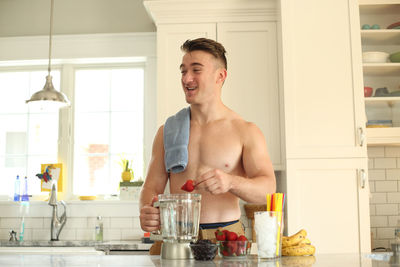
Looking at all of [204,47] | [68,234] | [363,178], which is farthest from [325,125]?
[68,234]

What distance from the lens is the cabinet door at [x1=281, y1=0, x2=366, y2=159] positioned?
328cm

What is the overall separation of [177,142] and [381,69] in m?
1.92

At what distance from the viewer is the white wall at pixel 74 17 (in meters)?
4.22

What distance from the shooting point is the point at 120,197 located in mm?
3934

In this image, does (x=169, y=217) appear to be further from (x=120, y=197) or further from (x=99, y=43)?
(x=99, y=43)

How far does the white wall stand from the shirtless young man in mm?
1924

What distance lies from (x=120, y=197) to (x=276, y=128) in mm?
1372

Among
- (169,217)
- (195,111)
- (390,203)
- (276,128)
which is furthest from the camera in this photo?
(390,203)

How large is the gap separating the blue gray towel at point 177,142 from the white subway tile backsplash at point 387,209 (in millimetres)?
2020

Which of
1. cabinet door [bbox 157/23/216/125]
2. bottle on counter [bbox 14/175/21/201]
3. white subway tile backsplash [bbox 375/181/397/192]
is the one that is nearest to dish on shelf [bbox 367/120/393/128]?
white subway tile backsplash [bbox 375/181/397/192]

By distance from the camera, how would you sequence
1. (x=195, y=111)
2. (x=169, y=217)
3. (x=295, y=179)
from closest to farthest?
(x=169, y=217) < (x=195, y=111) < (x=295, y=179)

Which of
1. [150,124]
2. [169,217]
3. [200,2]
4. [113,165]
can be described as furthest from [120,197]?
[169,217]

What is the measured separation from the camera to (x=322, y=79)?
335 centimetres

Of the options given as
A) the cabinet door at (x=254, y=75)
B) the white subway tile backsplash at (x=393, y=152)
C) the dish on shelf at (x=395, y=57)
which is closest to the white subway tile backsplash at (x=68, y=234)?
the cabinet door at (x=254, y=75)
